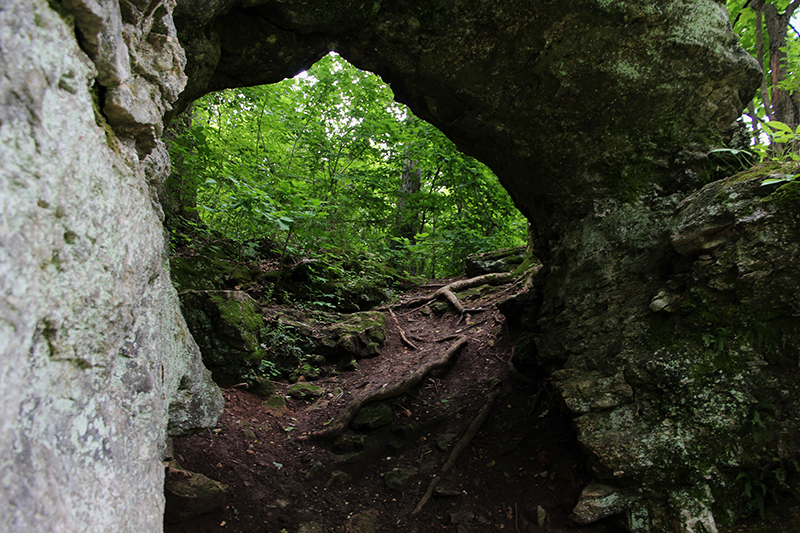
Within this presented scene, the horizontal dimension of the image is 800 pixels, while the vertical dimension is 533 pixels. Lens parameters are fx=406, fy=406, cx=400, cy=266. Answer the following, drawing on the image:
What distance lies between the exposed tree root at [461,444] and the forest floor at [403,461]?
0.04 metres

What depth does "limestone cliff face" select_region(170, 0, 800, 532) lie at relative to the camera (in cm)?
322

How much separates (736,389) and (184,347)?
447 centimetres

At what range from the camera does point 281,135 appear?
1001 centimetres

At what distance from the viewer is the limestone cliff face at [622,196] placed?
10.6 feet

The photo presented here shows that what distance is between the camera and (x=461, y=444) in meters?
4.78

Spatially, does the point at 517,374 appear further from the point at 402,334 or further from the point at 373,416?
the point at 402,334

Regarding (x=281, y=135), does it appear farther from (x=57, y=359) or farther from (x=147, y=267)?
(x=57, y=359)

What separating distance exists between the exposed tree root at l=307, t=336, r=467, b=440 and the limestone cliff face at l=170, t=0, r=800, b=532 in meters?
1.46

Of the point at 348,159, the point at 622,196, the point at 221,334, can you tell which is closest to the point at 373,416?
the point at 221,334

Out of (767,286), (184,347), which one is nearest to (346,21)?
(184,347)

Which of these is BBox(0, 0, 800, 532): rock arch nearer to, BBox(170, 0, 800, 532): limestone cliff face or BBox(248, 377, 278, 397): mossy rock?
BBox(170, 0, 800, 532): limestone cliff face

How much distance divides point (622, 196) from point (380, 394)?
3.84 metres

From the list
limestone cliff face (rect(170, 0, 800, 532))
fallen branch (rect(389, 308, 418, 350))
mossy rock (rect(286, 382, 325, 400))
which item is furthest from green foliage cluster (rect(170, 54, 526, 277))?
limestone cliff face (rect(170, 0, 800, 532))

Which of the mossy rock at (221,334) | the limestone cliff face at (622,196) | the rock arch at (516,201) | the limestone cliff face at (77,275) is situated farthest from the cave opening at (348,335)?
the limestone cliff face at (77,275)
